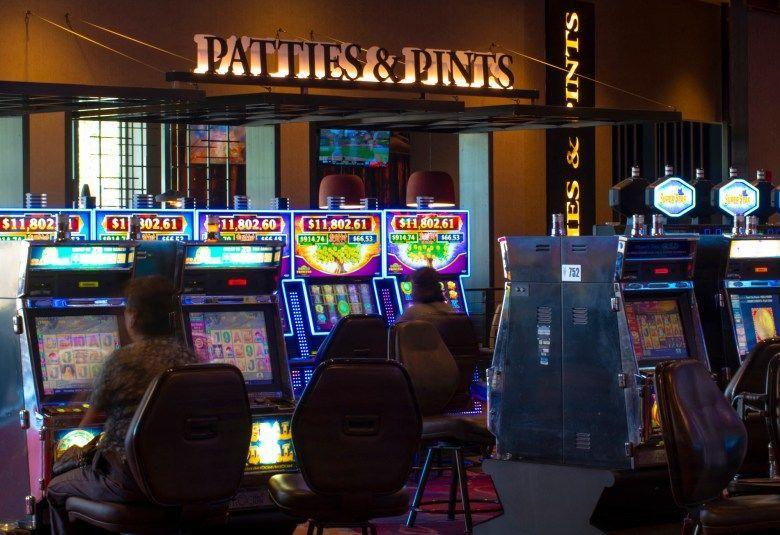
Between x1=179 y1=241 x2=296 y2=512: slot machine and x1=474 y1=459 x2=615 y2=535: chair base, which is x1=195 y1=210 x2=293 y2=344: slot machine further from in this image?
x1=474 y1=459 x2=615 y2=535: chair base

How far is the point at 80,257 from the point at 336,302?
143 inches

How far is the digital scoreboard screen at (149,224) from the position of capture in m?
8.82

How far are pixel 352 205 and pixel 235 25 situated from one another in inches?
78.9

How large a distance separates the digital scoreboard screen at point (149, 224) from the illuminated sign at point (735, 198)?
418cm

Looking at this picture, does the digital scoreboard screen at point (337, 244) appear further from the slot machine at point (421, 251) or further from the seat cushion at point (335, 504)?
the seat cushion at point (335, 504)

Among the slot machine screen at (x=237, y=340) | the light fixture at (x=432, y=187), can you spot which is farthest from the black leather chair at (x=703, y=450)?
the light fixture at (x=432, y=187)

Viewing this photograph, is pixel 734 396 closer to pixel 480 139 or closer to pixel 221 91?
pixel 221 91

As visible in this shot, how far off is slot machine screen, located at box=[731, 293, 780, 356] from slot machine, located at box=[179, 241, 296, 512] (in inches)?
Result: 103

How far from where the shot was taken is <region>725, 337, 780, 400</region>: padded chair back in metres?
6.08

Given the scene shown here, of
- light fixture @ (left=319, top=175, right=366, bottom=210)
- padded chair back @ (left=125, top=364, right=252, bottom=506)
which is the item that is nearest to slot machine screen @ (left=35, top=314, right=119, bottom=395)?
padded chair back @ (left=125, top=364, right=252, bottom=506)

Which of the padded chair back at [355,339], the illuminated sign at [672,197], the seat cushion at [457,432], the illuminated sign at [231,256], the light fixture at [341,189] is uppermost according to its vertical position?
the light fixture at [341,189]

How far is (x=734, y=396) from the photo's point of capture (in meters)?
6.02

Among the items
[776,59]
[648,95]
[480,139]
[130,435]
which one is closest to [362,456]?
[130,435]

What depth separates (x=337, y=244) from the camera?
972cm
